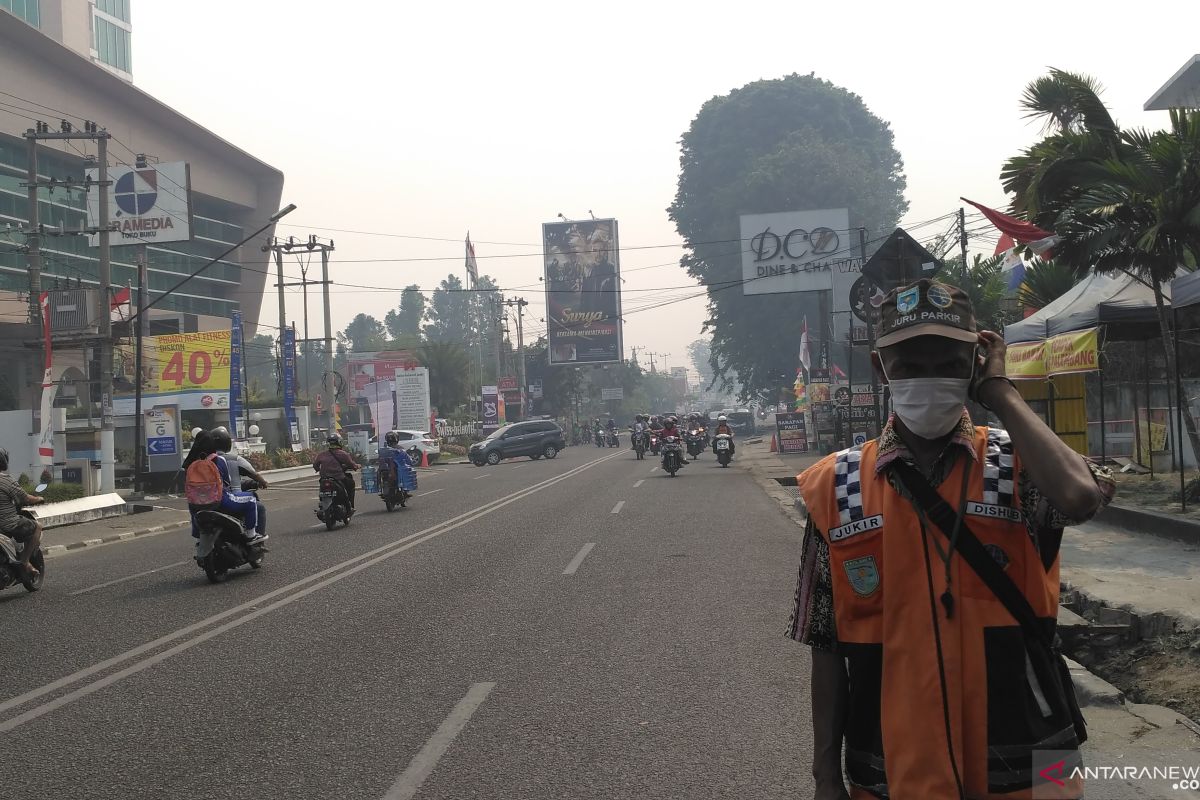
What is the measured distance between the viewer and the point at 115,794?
4.99m

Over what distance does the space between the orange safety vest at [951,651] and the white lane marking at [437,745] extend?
300 centimetres

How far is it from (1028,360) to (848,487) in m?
15.4

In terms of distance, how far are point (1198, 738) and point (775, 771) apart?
2.12 meters

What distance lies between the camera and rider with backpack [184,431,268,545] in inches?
484

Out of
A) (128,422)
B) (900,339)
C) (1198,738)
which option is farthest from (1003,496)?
(128,422)

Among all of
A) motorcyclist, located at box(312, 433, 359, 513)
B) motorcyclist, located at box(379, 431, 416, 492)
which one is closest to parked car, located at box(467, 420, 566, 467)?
motorcyclist, located at box(379, 431, 416, 492)

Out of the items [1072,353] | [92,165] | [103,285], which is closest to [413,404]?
[92,165]

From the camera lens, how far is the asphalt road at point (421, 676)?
5.16 metres

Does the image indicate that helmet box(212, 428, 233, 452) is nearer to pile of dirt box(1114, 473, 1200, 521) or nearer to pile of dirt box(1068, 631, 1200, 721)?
pile of dirt box(1068, 631, 1200, 721)

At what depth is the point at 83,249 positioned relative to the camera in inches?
2443

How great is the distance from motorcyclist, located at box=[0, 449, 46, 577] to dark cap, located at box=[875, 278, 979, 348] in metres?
11.7

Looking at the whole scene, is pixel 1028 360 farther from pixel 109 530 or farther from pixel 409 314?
pixel 409 314

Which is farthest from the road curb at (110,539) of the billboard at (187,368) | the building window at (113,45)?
the building window at (113,45)

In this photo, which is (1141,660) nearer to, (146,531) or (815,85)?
(146,531)
